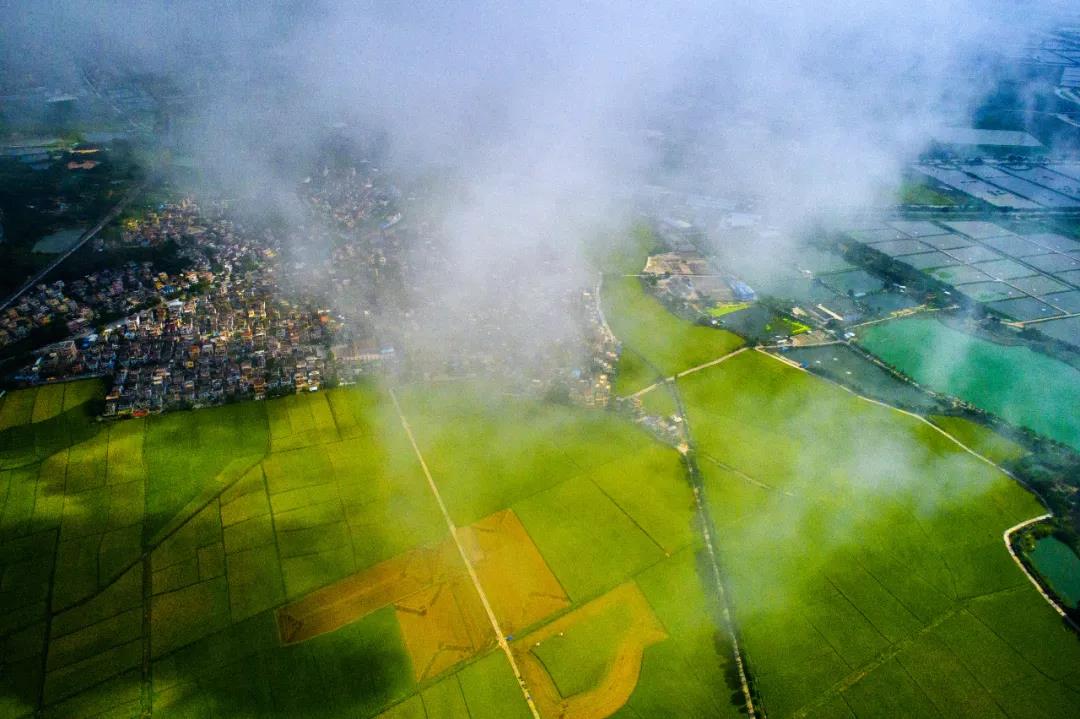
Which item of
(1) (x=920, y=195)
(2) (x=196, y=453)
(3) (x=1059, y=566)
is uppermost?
(1) (x=920, y=195)

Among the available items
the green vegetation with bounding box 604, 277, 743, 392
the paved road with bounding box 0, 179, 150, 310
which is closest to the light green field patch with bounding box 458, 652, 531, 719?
the green vegetation with bounding box 604, 277, 743, 392

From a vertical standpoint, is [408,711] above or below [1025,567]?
above

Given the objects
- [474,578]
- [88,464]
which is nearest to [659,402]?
[474,578]

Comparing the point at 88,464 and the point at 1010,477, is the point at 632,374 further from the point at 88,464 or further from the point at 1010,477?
the point at 88,464

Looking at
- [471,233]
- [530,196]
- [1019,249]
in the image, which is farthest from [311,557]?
[1019,249]

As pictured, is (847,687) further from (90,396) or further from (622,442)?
(90,396)
